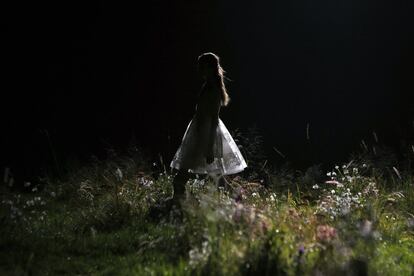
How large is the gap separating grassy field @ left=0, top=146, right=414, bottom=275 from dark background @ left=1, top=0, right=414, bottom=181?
4.08 m

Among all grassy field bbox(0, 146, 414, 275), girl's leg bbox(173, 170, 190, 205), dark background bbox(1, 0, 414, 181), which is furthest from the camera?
dark background bbox(1, 0, 414, 181)

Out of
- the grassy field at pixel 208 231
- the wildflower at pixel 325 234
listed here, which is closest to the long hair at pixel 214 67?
the grassy field at pixel 208 231

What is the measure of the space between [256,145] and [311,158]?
1.87 meters

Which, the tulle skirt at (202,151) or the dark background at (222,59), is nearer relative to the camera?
the tulle skirt at (202,151)

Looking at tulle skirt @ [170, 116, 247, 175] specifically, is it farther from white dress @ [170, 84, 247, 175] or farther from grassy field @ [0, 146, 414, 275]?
grassy field @ [0, 146, 414, 275]

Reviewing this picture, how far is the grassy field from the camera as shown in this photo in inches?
163

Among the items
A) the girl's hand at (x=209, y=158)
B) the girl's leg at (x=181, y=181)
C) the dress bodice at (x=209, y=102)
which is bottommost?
the girl's leg at (x=181, y=181)

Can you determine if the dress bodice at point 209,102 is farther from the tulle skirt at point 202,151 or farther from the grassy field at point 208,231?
the grassy field at point 208,231

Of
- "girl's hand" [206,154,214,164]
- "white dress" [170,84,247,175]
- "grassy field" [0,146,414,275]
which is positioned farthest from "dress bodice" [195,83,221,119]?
"grassy field" [0,146,414,275]

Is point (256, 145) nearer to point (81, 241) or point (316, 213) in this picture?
point (316, 213)

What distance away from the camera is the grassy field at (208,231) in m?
4.14

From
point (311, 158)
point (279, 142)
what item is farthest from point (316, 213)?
point (279, 142)

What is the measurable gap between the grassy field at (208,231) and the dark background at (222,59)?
4081 millimetres

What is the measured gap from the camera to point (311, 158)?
33.9 feet
